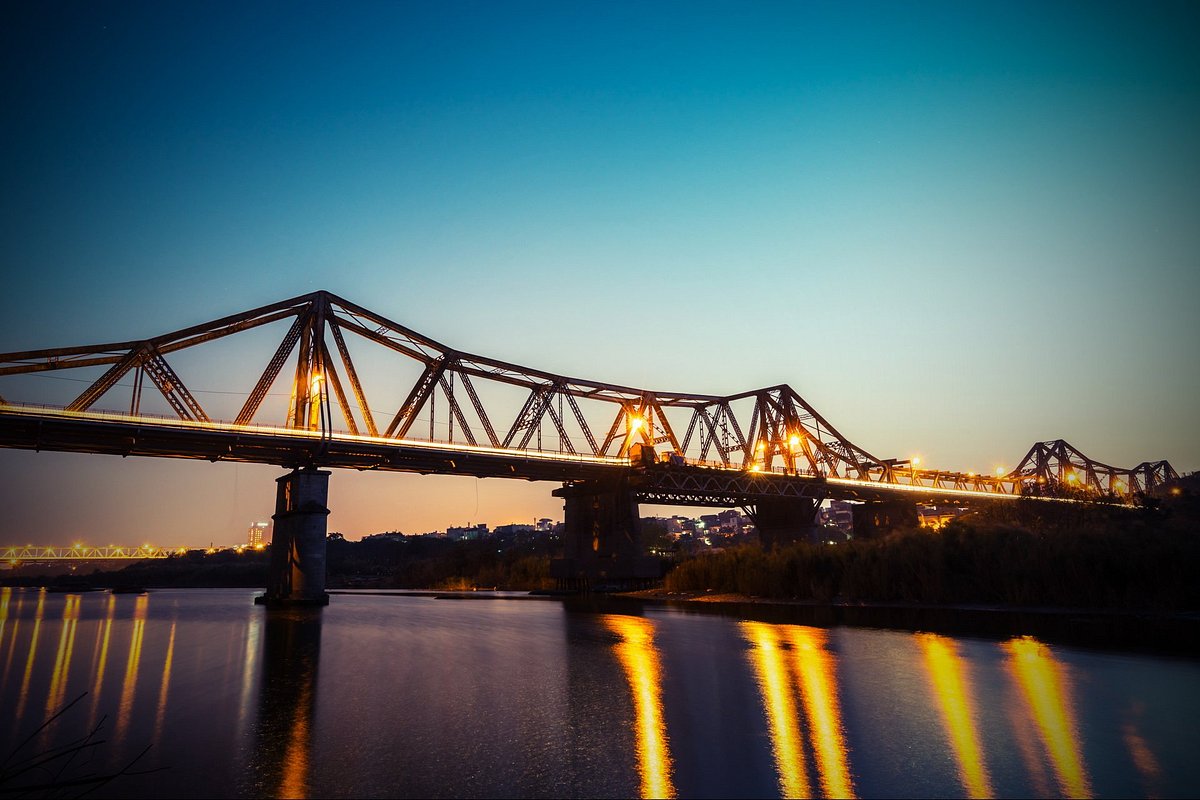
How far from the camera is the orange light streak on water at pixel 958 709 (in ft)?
21.1

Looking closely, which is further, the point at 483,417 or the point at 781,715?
the point at 483,417

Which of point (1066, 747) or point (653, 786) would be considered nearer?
point (653, 786)

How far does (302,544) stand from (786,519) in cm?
6014

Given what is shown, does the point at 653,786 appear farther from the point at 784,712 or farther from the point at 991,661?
the point at 991,661

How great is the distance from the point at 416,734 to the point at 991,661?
11853mm

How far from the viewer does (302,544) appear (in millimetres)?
44969

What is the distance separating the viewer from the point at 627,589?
57.7m

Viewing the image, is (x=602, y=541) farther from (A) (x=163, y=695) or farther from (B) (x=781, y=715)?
(B) (x=781, y=715)

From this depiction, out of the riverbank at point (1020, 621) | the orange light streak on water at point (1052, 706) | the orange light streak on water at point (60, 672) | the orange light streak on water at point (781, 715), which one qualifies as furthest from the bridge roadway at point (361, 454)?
the orange light streak on water at point (1052, 706)

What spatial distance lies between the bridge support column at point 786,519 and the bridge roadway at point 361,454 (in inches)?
70.0

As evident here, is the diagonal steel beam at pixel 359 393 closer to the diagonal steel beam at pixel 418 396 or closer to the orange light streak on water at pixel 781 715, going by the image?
the diagonal steel beam at pixel 418 396

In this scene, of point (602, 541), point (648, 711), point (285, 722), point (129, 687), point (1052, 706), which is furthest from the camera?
point (602, 541)

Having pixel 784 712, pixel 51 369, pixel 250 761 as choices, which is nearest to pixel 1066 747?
pixel 784 712

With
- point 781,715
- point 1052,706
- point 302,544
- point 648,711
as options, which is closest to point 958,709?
point 1052,706
